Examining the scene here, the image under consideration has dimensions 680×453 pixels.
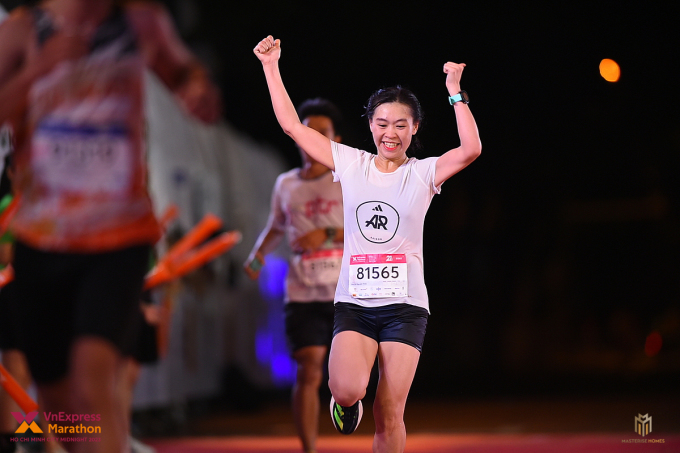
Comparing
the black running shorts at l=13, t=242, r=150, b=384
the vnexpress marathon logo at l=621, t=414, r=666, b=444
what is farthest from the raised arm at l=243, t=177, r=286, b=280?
the vnexpress marathon logo at l=621, t=414, r=666, b=444

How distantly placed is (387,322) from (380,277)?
212 mm

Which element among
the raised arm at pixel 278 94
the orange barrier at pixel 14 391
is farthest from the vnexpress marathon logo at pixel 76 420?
the orange barrier at pixel 14 391

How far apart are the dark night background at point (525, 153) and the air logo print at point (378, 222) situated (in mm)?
621

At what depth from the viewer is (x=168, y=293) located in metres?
8.51

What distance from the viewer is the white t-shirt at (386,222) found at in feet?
11.8

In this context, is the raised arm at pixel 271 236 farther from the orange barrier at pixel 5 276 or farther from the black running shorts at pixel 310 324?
the orange barrier at pixel 5 276

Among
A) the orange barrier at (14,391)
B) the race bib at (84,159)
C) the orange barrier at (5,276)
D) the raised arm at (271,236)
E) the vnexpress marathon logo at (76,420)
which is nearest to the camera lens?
the vnexpress marathon logo at (76,420)

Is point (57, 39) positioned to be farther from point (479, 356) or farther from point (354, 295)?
point (479, 356)

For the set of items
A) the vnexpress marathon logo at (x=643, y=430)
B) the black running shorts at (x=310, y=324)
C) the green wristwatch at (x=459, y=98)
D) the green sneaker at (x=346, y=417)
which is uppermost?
the green wristwatch at (x=459, y=98)

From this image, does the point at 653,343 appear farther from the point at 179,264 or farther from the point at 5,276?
the point at 5,276

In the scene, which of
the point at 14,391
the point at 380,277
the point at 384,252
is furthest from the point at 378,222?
the point at 14,391

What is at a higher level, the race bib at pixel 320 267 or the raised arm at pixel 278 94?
the raised arm at pixel 278 94

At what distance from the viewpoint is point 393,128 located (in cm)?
369

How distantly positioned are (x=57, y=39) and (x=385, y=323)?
70.8 inches
